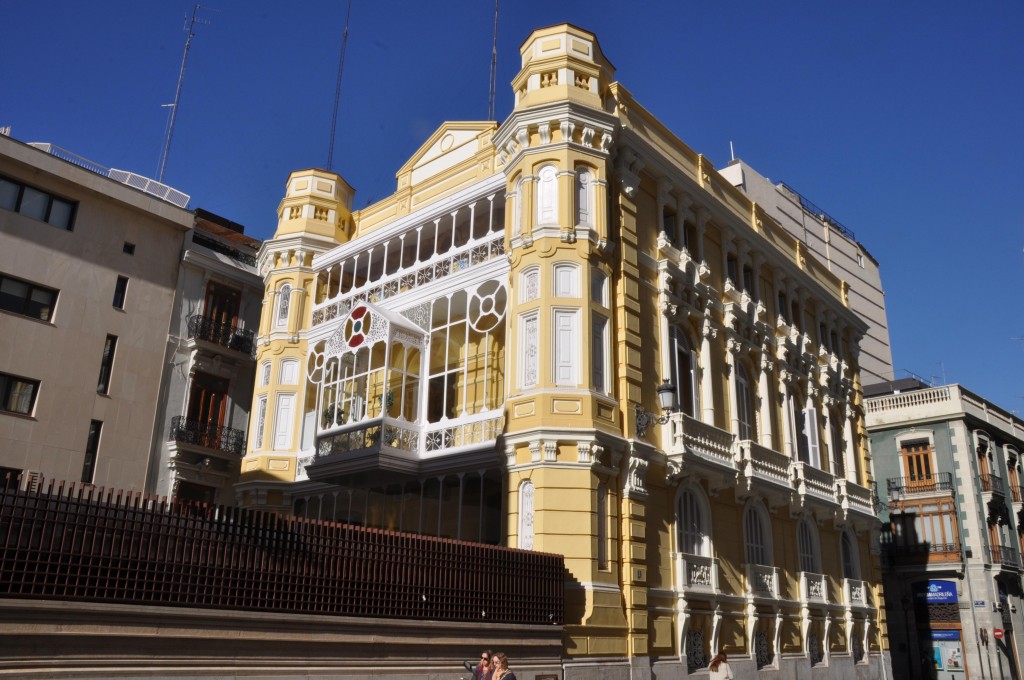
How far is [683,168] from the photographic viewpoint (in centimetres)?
2589

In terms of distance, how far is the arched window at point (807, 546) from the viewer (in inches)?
1081

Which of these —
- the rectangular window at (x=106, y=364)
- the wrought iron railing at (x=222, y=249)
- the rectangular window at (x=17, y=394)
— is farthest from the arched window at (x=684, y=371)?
the rectangular window at (x=17, y=394)

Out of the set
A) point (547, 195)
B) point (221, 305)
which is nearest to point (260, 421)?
point (221, 305)

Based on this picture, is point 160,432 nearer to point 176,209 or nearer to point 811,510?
point 176,209

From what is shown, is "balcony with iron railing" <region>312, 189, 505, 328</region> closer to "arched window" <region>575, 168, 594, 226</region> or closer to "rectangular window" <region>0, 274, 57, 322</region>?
"arched window" <region>575, 168, 594, 226</region>

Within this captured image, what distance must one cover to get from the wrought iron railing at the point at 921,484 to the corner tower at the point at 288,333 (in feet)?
94.4

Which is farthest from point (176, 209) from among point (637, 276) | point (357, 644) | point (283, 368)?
point (357, 644)

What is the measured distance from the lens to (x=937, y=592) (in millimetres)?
38594

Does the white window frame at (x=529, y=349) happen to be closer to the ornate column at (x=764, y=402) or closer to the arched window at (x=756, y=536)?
the arched window at (x=756, y=536)

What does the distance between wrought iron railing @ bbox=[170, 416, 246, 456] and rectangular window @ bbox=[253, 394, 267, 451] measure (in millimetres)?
2659

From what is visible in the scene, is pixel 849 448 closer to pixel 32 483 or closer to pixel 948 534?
pixel 948 534

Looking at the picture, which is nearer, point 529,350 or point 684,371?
point 529,350

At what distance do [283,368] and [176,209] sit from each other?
295 inches

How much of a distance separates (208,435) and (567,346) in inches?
606
